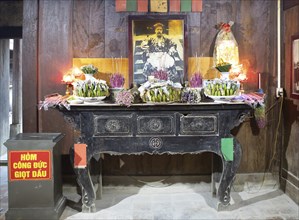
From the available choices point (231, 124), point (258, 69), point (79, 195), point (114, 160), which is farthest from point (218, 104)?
point (79, 195)

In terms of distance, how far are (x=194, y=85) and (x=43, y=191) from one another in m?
2.09

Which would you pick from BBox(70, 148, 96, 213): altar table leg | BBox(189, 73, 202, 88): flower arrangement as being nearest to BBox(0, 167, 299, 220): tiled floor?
BBox(70, 148, 96, 213): altar table leg

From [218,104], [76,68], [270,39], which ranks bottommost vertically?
[218,104]

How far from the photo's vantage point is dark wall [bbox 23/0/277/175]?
5.71 m

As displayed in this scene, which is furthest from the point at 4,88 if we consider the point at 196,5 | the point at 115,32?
Result: the point at 196,5

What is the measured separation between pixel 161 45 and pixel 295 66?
1678 mm

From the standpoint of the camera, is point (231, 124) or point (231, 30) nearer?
point (231, 124)

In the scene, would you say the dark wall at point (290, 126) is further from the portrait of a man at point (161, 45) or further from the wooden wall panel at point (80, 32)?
the wooden wall panel at point (80, 32)

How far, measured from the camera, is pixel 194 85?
204 inches

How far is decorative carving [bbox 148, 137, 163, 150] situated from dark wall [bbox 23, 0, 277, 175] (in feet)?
4.59

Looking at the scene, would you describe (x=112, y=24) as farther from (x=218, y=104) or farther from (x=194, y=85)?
(x=218, y=104)

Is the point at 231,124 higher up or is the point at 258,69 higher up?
the point at 258,69

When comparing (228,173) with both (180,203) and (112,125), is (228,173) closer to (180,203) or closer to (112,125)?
(180,203)

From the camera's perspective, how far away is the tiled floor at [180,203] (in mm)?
4980
